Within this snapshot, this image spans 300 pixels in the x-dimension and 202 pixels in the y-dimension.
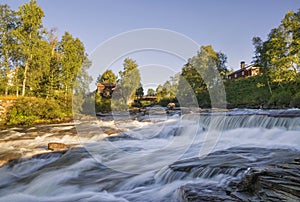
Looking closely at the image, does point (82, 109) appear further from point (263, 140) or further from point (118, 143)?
point (263, 140)

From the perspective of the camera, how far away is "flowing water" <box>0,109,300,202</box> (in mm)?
3010

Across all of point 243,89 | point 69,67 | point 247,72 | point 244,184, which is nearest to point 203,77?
point 243,89

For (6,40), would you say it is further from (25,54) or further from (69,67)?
(69,67)

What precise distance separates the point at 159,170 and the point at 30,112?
46.2 feet

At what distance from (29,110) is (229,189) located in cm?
1627

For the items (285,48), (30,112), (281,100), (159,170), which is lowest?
(159,170)

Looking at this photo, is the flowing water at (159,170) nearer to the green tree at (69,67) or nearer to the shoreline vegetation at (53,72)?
the shoreline vegetation at (53,72)

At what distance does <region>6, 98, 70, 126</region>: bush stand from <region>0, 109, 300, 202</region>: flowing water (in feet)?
21.9

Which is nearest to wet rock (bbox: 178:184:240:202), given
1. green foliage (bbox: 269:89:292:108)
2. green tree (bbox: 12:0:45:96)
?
green foliage (bbox: 269:89:292:108)

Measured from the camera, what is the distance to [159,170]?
5.16 meters

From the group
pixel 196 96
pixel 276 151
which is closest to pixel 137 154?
pixel 276 151

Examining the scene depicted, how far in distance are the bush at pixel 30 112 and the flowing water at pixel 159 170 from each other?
6.67 meters

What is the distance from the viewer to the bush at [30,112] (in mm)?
15305

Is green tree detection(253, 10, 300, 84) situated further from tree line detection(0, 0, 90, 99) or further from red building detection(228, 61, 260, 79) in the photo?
red building detection(228, 61, 260, 79)
